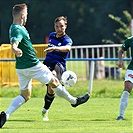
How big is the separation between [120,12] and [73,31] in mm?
5230

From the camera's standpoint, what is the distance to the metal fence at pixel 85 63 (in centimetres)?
2102

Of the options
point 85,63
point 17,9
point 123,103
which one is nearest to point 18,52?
point 17,9

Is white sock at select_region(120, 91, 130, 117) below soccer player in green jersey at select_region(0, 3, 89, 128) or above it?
below

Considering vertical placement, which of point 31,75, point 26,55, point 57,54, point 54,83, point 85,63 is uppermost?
point 26,55

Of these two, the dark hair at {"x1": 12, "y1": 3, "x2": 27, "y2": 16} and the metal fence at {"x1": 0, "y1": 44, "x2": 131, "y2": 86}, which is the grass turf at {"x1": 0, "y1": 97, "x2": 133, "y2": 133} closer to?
the dark hair at {"x1": 12, "y1": 3, "x2": 27, "y2": 16}

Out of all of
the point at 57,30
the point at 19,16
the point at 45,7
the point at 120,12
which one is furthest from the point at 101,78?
the point at 45,7

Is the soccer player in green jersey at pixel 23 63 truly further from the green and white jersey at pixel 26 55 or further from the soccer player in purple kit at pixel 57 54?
the soccer player in purple kit at pixel 57 54

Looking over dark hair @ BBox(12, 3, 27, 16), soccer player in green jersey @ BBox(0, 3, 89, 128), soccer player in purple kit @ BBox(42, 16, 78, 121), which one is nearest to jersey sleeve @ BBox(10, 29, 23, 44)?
soccer player in green jersey @ BBox(0, 3, 89, 128)

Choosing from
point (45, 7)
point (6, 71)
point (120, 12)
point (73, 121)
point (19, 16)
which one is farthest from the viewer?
point (45, 7)

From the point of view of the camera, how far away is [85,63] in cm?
2319

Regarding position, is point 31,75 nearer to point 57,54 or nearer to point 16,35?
point 16,35

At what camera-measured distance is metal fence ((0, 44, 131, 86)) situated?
21016 millimetres

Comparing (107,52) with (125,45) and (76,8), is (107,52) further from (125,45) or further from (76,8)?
(76,8)

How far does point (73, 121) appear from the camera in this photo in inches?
468
